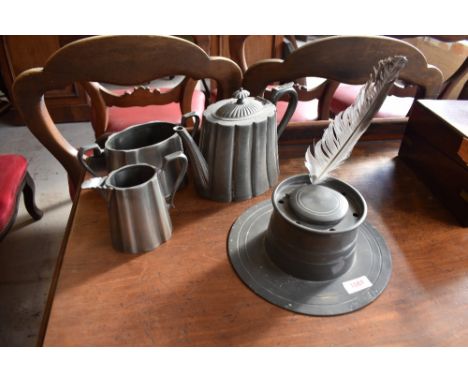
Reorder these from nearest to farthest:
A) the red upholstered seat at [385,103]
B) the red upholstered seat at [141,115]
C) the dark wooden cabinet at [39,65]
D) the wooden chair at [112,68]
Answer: the wooden chair at [112,68] → the red upholstered seat at [141,115] → the red upholstered seat at [385,103] → the dark wooden cabinet at [39,65]

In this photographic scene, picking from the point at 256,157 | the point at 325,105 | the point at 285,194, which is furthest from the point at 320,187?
the point at 325,105

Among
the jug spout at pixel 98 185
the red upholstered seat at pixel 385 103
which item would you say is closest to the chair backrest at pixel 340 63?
the jug spout at pixel 98 185

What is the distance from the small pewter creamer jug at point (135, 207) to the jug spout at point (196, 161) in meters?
0.04

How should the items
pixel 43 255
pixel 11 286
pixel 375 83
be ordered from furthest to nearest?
pixel 43 255
pixel 11 286
pixel 375 83

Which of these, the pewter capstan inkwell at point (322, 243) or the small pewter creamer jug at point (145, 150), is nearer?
the pewter capstan inkwell at point (322, 243)

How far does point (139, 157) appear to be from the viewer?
0.65 meters

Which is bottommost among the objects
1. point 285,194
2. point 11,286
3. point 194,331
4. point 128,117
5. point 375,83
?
point 11,286

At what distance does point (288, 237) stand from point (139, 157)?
32cm

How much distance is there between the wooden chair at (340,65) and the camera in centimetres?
86

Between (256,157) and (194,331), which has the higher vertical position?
(256,157)

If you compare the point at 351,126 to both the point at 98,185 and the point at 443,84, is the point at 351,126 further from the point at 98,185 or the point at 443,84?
the point at 443,84

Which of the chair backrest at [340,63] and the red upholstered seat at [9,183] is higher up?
the chair backrest at [340,63]

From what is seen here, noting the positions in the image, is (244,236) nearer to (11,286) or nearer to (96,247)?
(96,247)

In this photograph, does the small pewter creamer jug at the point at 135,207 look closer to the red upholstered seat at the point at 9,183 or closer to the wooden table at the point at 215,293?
the wooden table at the point at 215,293
